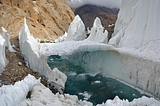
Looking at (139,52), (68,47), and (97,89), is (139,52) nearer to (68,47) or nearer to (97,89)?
(97,89)

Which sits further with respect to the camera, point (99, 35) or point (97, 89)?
point (99, 35)

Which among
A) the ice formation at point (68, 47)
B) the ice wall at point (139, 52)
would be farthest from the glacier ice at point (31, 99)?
the ice formation at point (68, 47)

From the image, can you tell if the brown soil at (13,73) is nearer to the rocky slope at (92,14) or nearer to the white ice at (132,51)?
the white ice at (132,51)

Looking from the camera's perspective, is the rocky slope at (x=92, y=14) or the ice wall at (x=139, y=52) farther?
the rocky slope at (x=92, y=14)

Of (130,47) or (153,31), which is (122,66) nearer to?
(130,47)

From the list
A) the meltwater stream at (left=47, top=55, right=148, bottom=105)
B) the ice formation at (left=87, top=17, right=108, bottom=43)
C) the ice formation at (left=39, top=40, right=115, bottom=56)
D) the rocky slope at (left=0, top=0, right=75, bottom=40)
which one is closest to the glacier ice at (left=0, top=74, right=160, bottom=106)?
the meltwater stream at (left=47, top=55, right=148, bottom=105)

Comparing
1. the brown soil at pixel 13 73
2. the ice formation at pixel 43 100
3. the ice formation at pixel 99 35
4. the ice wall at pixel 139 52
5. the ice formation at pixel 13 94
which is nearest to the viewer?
the ice formation at pixel 13 94

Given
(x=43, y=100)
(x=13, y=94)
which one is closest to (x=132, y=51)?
(x=43, y=100)

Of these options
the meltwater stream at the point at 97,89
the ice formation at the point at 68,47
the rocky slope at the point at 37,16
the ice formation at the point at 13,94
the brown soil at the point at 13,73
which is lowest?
the meltwater stream at the point at 97,89
